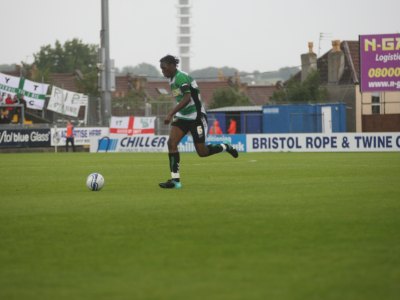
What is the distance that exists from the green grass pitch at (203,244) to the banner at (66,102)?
37.3 meters

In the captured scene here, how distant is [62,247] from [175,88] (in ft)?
24.7

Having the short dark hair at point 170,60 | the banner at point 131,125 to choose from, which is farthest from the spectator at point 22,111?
the short dark hair at point 170,60

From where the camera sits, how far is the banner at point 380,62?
4278cm

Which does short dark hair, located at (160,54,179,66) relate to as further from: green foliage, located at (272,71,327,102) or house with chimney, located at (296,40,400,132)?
green foliage, located at (272,71,327,102)

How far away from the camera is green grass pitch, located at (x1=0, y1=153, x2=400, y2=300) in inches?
248

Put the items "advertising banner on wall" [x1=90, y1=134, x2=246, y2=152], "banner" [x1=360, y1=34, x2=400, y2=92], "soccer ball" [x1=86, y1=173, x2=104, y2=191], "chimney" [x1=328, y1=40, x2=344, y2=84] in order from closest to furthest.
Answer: "soccer ball" [x1=86, y1=173, x2=104, y2=191] < "banner" [x1=360, y1=34, x2=400, y2=92] < "advertising banner on wall" [x1=90, y1=134, x2=246, y2=152] < "chimney" [x1=328, y1=40, x2=344, y2=84]

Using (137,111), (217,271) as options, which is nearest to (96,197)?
(217,271)

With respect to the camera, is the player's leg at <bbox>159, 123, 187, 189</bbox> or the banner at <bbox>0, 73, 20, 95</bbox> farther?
the banner at <bbox>0, 73, 20, 95</bbox>

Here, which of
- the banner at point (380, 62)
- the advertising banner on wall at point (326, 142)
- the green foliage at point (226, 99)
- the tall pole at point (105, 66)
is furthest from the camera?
the green foliage at point (226, 99)

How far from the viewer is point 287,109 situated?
5616 centimetres

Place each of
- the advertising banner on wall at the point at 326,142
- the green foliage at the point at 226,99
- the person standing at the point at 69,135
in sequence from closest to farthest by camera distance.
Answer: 1. the advertising banner on wall at the point at 326,142
2. the person standing at the point at 69,135
3. the green foliage at the point at 226,99

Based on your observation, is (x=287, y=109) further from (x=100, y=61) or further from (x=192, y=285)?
(x=192, y=285)

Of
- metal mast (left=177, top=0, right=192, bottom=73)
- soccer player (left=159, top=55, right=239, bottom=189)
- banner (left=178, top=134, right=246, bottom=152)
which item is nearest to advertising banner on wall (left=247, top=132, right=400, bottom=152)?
banner (left=178, top=134, right=246, bottom=152)

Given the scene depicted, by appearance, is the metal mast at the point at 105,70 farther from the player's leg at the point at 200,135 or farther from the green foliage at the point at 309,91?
the player's leg at the point at 200,135
